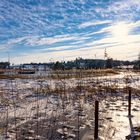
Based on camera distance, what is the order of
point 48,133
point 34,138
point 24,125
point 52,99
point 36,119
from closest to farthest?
1. point 34,138
2. point 48,133
3. point 24,125
4. point 36,119
5. point 52,99

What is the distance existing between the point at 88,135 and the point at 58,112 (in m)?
3.05

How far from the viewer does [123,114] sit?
11578 millimetres

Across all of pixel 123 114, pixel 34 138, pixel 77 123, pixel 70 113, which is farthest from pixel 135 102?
pixel 34 138

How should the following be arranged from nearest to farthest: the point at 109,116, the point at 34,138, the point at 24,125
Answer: the point at 34,138
the point at 24,125
the point at 109,116

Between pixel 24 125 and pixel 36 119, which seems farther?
pixel 36 119

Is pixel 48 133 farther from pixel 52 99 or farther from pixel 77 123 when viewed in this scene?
pixel 52 99

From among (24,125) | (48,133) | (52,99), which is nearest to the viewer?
(48,133)

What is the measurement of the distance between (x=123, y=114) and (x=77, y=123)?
2609 mm

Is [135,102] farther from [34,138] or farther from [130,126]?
[34,138]

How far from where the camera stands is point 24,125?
9172 mm

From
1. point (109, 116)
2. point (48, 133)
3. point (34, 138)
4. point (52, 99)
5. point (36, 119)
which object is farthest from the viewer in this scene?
point (52, 99)

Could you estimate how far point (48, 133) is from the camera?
8461 millimetres

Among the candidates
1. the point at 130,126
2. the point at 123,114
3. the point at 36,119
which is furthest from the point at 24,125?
the point at 123,114

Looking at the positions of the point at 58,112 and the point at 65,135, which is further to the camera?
the point at 58,112
